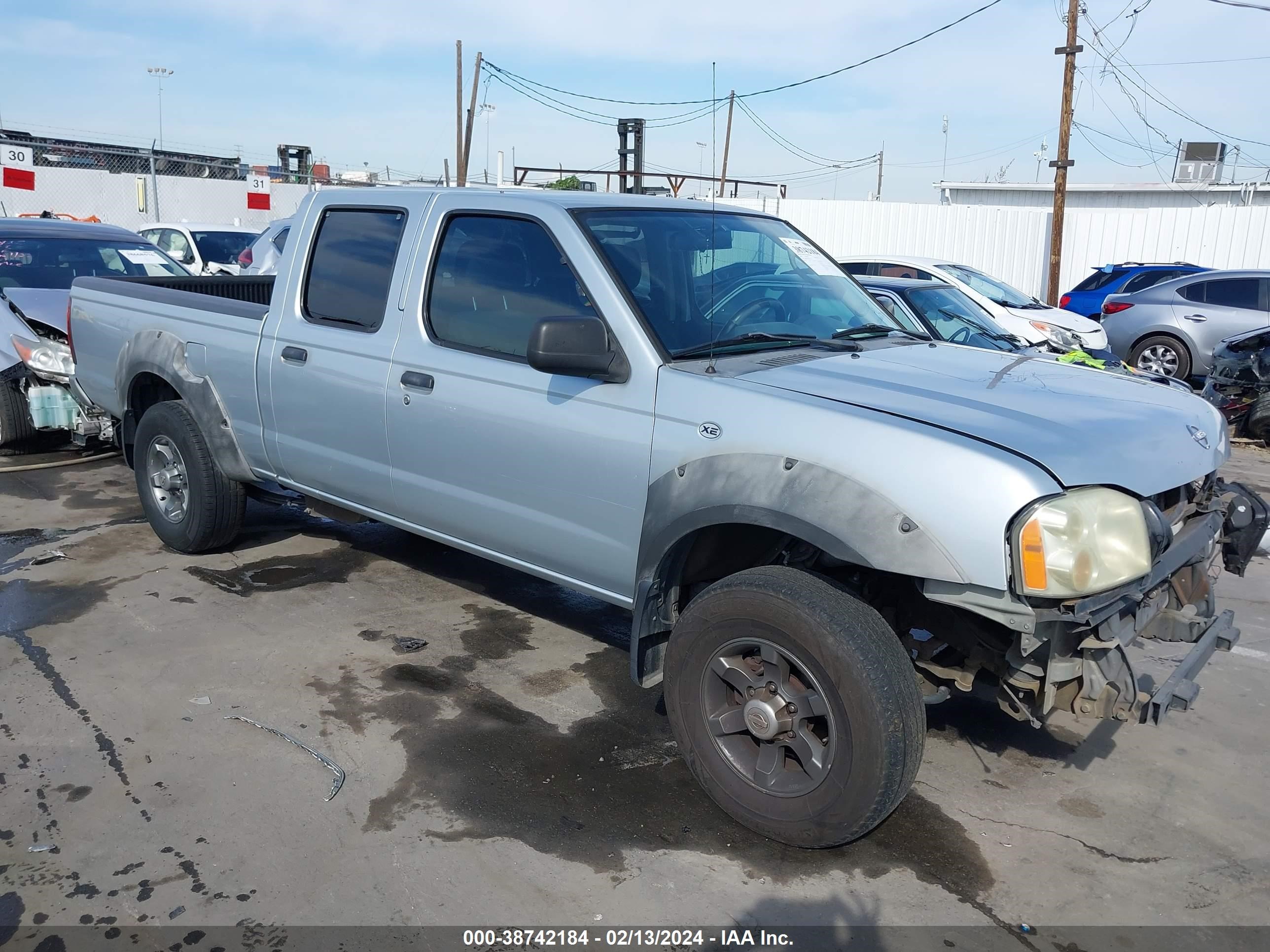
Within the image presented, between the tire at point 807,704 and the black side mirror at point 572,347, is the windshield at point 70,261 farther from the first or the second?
the tire at point 807,704

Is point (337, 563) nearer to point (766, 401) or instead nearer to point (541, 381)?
point (541, 381)

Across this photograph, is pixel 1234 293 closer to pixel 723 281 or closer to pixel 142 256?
pixel 723 281

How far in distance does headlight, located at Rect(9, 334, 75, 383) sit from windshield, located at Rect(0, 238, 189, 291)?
79cm

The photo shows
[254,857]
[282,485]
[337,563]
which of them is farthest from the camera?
[337,563]

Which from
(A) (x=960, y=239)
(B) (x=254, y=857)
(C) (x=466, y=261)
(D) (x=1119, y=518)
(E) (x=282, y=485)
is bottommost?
(B) (x=254, y=857)

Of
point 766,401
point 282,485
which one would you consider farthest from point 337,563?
point 766,401

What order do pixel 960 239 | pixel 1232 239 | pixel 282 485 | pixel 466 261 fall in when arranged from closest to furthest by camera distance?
pixel 466 261 → pixel 282 485 → pixel 1232 239 → pixel 960 239

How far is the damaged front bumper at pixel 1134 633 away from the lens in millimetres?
2871

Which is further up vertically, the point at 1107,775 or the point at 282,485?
the point at 282,485

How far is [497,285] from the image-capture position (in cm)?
413

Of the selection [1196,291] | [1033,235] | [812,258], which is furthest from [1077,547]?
[1033,235]

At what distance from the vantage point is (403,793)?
3.50m

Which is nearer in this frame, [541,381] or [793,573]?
[793,573]

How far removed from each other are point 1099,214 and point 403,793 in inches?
959
